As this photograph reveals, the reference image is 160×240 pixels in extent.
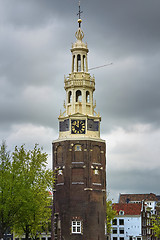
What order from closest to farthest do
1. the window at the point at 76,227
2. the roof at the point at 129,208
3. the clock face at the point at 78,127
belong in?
the window at the point at 76,227 < the clock face at the point at 78,127 < the roof at the point at 129,208

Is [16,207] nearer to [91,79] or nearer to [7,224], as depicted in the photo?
[7,224]

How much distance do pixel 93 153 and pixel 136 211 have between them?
4495 cm

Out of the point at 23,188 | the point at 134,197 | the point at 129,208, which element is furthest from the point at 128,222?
the point at 23,188

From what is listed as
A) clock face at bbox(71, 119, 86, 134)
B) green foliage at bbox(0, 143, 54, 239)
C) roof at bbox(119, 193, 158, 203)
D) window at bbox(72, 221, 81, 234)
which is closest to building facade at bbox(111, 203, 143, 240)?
roof at bbox(119, 193, 158, 203)

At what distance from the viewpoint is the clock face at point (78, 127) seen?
7187 centimetres

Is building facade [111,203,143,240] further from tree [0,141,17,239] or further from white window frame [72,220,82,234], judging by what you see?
tree [0,141,17,239]

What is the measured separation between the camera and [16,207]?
52.3 metres

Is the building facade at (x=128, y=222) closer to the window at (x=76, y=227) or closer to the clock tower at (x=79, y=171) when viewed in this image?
the clock tower at (x=79, y=171)

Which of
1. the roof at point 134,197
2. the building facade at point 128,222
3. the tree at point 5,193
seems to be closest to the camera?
the tree at point 5,193

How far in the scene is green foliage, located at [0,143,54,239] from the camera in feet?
170

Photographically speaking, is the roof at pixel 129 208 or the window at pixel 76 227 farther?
the roof at pixel 129 208

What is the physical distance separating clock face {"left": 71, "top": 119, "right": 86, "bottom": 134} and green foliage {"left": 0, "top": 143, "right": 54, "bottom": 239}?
13.4 m

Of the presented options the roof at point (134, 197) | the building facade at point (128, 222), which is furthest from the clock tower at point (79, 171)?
the roof at point (134, 197)

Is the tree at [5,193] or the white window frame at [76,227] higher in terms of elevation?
the tree at [5,193]
